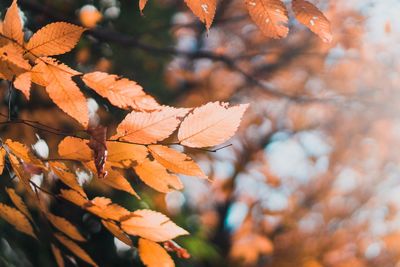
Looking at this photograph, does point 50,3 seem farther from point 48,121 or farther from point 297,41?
point 297,41

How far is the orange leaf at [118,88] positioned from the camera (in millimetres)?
472

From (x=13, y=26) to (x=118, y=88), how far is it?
13cm

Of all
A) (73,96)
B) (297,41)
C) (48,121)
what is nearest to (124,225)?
(73,96)

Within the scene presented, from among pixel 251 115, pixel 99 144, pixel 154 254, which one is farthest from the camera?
pixel 251 115

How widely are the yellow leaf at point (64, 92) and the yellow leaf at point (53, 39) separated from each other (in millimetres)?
15

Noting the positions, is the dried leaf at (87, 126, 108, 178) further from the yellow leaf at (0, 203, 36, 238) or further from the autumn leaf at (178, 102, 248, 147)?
the yellow leaf at (0, 203, 36, 238)

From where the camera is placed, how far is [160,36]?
196cm

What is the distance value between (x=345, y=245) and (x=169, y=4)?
2.32 m

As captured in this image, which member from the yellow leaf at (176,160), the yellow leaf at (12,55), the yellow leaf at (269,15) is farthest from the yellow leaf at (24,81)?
the yellow leaf at (269,15)

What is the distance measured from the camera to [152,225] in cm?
51

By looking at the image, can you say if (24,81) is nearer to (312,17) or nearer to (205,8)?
(205,8)

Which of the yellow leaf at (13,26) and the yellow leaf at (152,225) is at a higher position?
the yellow leaf at (13,26)

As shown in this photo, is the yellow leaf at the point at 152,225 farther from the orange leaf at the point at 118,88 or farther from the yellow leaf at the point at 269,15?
the yellow leaf at the point at 269,15

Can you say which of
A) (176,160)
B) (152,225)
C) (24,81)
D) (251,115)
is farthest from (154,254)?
(251,115)
